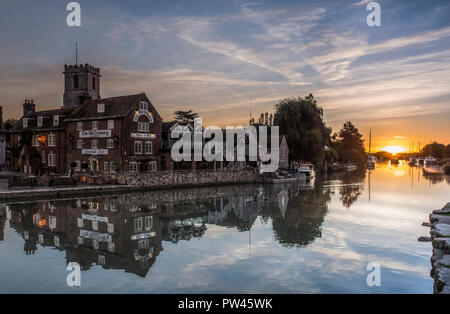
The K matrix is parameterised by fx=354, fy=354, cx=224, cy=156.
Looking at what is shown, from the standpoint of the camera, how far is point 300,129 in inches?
2199

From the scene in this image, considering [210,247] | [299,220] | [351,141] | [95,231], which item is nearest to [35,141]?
[95,231]

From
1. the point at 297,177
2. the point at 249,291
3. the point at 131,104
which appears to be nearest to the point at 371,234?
the point at 249,291

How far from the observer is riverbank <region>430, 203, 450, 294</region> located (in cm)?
915

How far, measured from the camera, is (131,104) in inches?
1526

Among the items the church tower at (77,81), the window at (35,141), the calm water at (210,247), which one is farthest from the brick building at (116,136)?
the church tower at (77,81)

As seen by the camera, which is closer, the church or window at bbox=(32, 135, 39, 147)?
the church

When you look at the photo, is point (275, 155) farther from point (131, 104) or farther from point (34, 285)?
point (34, 285)

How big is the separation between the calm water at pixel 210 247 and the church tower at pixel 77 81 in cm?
4299

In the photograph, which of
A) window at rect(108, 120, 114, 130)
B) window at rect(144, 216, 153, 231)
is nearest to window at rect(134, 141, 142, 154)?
window at rect(108, 120, 114, 130)

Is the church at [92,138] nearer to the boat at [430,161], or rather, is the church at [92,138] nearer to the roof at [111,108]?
the roof at [111,108]

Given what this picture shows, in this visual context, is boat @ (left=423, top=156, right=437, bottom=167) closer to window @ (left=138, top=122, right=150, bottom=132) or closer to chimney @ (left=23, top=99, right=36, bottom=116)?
window @ (left=138, top=122, right=150, bottom=132)

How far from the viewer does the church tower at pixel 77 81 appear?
2514 inches

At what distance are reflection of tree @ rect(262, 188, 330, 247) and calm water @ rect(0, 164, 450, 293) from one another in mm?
72

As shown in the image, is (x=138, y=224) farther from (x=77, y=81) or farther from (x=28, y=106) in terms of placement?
(x=77, y=81)
